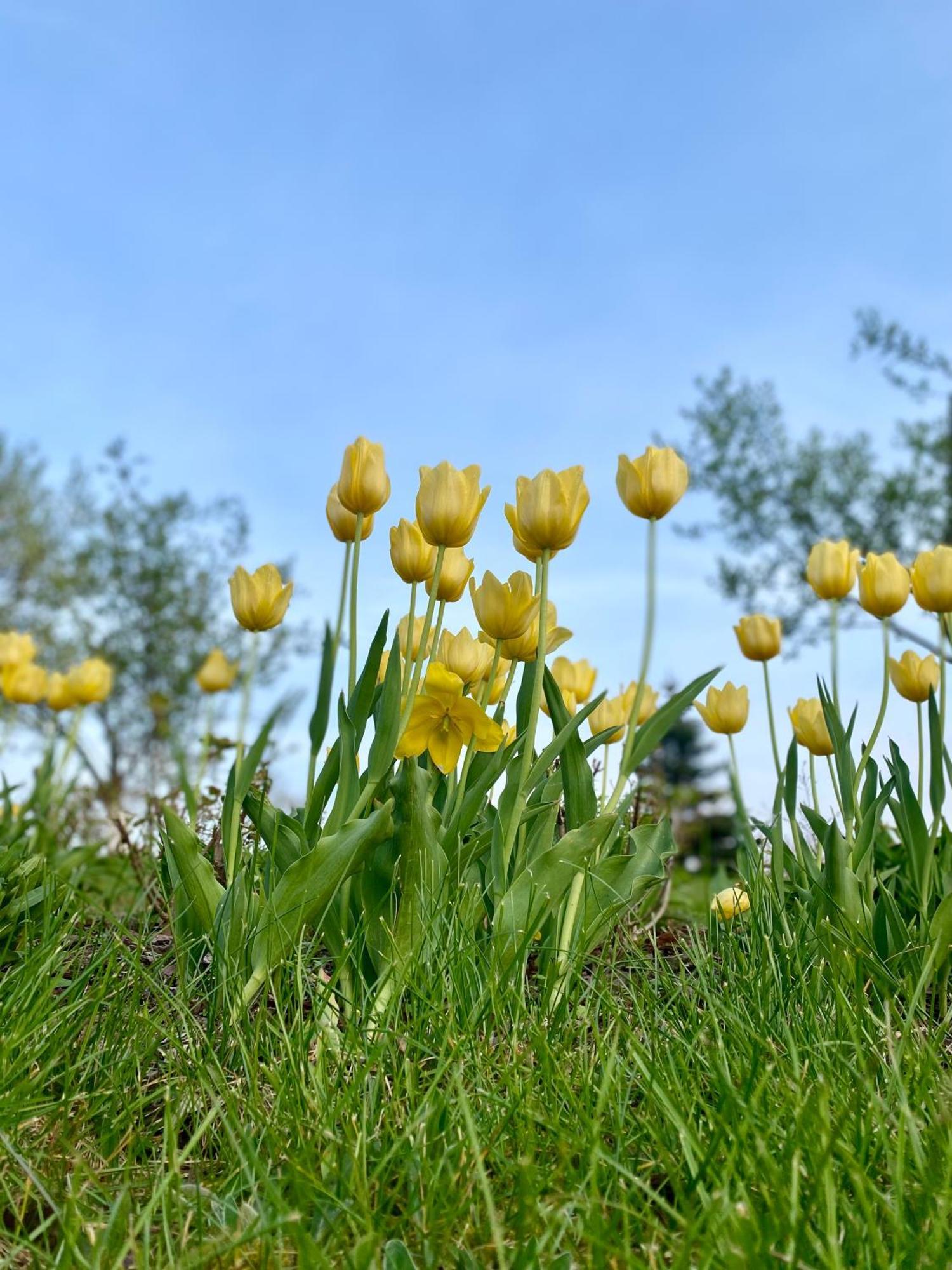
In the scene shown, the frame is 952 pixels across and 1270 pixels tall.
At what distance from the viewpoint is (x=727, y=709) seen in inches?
115

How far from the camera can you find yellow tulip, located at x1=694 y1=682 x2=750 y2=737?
9.55ft

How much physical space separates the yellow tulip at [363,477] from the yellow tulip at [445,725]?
370 millimetres

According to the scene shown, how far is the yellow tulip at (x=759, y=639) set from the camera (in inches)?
114

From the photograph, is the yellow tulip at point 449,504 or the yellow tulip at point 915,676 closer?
the yellow tulip at point 449,504

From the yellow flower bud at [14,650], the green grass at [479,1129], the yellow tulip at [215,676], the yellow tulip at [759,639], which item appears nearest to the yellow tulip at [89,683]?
the yellow flower bud at [14,650]

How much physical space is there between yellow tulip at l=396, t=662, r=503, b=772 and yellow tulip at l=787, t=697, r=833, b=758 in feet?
3.46

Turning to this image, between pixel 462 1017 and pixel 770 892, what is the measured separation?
79 centimetres

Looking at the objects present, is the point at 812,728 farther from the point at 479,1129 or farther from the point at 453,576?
the point at 479,1129

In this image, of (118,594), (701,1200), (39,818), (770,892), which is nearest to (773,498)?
(118,594)

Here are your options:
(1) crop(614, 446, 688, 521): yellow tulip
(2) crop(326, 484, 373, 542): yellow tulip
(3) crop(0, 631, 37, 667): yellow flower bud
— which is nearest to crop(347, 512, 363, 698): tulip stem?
(2) crop(326, 484, 373, 542): yellow tulip

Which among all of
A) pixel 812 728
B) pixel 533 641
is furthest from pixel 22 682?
pixel 812 728

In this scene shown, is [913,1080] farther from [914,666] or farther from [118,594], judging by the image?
[118,594]

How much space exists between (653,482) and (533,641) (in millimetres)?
457

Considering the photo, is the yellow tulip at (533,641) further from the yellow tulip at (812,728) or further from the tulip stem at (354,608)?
the yellow tulip at (812,728)
